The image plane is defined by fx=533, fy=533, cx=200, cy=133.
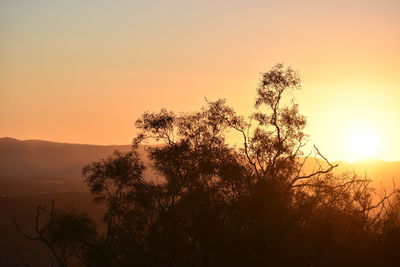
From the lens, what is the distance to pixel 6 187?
175750 millimetres

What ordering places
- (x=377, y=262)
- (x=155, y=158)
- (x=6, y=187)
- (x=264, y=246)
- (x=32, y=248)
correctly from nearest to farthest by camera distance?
1. (x=264, y=246)
2. (x=377, y=262)
3. (x=155, y=158)
4. (x=32, y=248)
5. (x=6, y=187)

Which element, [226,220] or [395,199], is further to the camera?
[395,199]

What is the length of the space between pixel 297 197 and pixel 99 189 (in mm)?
14422

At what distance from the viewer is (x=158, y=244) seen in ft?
112

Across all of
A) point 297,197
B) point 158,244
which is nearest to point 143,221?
point 158,244

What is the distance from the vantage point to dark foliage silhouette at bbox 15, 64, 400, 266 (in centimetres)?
3097

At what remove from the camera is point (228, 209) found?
106ft

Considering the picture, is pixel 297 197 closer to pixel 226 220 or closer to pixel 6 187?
pixel 226 220

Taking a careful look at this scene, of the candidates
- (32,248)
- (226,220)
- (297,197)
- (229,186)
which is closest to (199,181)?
(229,186)

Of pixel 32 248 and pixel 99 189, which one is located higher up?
pixel 99 189

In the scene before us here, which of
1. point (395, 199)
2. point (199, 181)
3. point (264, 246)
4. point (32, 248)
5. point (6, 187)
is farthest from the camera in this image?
point (6, 187)

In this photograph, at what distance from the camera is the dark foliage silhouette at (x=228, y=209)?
31.0m

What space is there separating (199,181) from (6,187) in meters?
155

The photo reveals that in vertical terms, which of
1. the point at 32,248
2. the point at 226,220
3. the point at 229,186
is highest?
A: the point at 229,186
